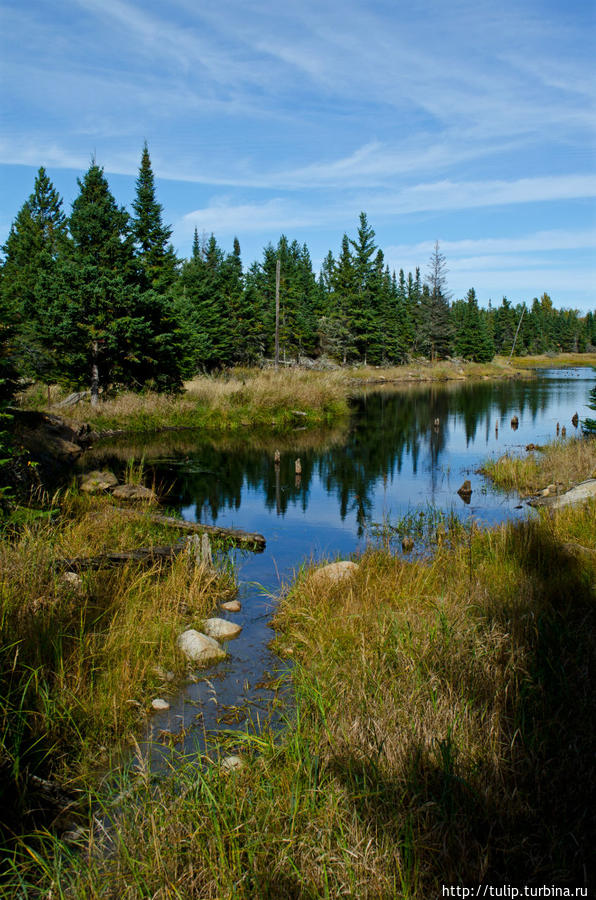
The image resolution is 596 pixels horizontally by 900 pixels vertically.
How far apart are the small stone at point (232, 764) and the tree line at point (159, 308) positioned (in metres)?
4.63

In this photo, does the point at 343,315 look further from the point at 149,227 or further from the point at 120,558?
the point at 120,558

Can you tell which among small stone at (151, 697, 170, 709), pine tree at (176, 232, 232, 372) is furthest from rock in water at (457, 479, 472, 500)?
pine tree at (176, 232, 232, 372)

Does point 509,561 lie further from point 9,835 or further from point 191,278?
point 191,278

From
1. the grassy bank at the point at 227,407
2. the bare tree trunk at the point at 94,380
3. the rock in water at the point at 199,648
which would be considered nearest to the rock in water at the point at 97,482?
the rock in water at the point at 199,648

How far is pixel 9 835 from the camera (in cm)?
307

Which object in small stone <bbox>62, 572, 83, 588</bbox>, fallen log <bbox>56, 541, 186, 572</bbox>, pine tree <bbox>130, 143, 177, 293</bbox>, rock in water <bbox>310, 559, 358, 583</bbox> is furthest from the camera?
pine tree <bbox>130, 143, 177, 293</bbox>

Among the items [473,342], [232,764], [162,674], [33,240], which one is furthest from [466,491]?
[473,342]

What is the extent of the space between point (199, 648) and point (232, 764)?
2.05 metres

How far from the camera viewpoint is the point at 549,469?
1391 centimetres

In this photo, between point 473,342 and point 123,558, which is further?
point 473,342

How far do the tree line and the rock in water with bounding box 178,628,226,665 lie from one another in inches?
130

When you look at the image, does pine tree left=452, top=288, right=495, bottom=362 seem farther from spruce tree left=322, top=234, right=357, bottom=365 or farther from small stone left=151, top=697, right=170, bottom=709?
small stone left=151, top=697, right=170, bottom=709

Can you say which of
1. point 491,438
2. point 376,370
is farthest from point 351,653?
point 376,370

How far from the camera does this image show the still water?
16.3 feet
